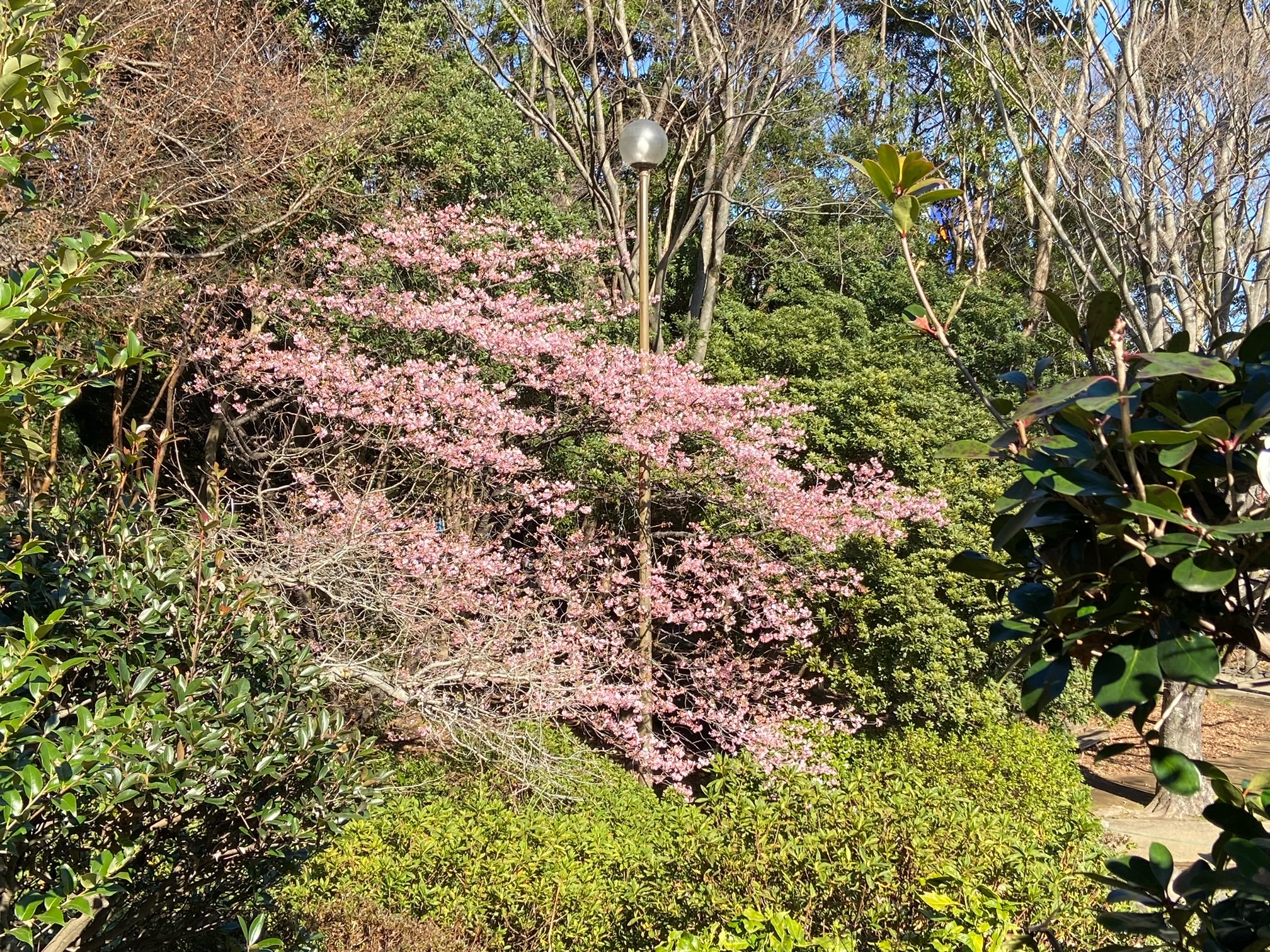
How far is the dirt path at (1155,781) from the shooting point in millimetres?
8945

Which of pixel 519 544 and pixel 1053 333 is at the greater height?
pixel 1053 333

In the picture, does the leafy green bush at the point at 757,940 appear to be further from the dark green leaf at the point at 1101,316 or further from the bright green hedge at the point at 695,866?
the dark green leaf at the point at 1101,316

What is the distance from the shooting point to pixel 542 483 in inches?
313

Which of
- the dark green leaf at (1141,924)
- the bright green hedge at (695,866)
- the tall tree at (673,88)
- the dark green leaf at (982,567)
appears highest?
the tall tree at (673,88)

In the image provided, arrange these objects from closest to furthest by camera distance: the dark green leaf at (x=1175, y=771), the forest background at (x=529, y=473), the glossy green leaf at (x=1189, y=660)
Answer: the glossy green leaf at (x=1189, y=660) < the dark green leaf at (x=1175, y=771) < the forest background at (x=529, y=473)

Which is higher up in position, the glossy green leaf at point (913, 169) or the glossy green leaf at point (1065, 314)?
the glossy green leaf at point (913, 169)

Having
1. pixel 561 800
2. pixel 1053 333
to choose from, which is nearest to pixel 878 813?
pixel 561 800

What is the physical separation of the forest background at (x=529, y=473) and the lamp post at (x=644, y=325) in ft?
0.51

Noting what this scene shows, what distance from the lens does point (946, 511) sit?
902cm

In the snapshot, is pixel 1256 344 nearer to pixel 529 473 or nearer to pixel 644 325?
pixel 644 325

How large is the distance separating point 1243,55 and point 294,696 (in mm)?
6297

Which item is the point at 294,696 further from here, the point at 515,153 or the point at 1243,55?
the point at 515,153

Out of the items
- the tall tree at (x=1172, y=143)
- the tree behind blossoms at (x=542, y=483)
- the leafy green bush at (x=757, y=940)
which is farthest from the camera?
the tree behind blossoms at (x=542, y=483)

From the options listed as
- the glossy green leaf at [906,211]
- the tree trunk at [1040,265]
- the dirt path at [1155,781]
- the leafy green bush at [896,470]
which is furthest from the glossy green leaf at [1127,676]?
the tree trunk at [1040,265]
